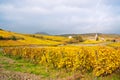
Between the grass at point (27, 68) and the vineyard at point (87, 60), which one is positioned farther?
the grass at point (27, 68)

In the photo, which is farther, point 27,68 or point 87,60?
point 27,68

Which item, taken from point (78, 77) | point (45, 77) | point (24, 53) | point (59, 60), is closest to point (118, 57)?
point (78, 77)

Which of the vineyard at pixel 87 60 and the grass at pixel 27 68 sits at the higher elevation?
the vineyard at pixel 87 60

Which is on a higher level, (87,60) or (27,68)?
(87,60)

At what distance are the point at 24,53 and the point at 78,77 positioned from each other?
23.6m

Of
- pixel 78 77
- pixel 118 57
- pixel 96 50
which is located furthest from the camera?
pixel 96 50

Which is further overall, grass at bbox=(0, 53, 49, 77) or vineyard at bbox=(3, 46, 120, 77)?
grass at bbox=(0, 53, 49, 77)

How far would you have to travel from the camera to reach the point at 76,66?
26.6m

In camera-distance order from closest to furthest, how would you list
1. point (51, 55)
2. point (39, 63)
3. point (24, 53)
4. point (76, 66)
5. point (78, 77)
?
point (78, 77)
point (76, 66)
point (51, 55)
point (39, 63)
point (24, 53)

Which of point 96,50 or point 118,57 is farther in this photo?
point 96,50

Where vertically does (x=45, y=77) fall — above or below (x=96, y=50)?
below

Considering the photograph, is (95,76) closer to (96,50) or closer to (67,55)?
(96,50)

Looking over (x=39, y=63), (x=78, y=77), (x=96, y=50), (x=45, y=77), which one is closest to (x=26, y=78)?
(x=45, y=77)

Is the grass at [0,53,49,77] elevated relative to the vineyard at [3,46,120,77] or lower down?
lower down
